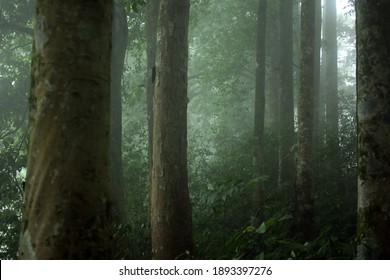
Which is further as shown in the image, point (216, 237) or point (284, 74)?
point (284, 74)

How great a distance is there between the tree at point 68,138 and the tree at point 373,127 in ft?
10.8

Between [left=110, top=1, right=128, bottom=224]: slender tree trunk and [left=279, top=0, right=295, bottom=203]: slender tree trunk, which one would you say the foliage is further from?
[left=279, top=0, right=295, bottom=203]: slender tree trunk

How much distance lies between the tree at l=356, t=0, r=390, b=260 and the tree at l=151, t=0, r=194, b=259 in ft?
8.74

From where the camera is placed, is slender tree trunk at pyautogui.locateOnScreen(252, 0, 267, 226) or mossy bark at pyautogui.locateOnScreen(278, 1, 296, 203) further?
mossy bark at pyautogui.locateOnScreen(278, 1, 296, 203)

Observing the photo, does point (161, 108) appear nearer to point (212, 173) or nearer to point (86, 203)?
point (86, 203)

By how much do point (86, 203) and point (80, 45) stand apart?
1104 mm

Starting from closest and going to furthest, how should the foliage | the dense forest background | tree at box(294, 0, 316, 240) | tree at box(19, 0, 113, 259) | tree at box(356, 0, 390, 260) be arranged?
tree at box(19, 0, 113, 259) < tree at box(356, 0, 390, 260) < the foliage < the dense forest background < tree at box(294, 0, 316, 240)

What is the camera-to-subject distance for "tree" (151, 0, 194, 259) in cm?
695

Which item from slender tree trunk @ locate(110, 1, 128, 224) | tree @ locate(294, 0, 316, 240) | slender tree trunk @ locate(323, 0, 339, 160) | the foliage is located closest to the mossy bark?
slender tree trunk @ locate(323, 0, 339, 160)

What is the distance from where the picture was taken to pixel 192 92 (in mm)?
32094

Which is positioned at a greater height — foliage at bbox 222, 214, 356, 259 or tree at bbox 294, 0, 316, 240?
tree at bbox 294, 0, 316, 240

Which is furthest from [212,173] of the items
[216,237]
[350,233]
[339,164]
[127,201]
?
[350,233]

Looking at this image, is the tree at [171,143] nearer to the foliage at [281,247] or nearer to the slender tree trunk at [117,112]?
the foliage at [281,247]

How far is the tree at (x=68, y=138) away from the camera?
10.2 ft
